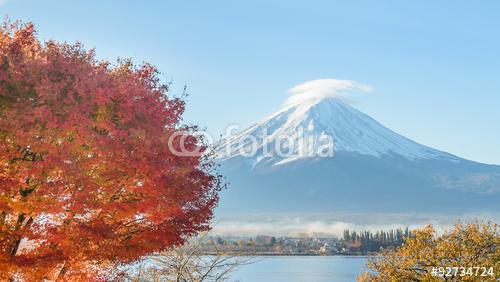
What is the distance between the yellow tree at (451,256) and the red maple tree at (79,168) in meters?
16.5

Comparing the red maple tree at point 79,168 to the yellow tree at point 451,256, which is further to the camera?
the yellow tree at point 451,256

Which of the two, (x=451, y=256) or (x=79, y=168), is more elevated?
(x=79, y=168)

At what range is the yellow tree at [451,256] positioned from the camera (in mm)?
30453

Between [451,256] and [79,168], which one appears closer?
[79,168]

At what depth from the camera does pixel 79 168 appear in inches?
623

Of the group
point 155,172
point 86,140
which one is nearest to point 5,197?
point 86,140

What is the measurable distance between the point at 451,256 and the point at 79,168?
20700mm

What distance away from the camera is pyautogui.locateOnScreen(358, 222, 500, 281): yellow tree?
30.5 metres

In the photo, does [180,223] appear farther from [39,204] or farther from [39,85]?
[39,85]

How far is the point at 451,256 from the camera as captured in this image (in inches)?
1221

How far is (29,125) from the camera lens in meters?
16.0

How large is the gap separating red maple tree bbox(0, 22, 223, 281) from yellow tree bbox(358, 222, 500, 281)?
649 inches

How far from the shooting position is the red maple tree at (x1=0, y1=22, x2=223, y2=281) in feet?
51.9

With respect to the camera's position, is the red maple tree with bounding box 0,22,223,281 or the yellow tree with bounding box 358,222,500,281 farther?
the yellow tree with bounding box 358,222,500,281
